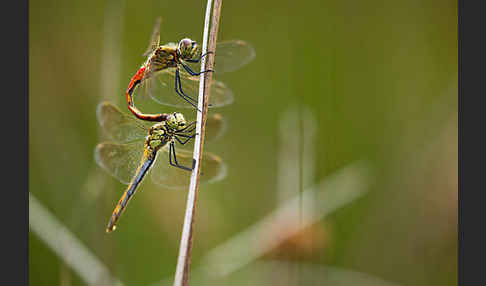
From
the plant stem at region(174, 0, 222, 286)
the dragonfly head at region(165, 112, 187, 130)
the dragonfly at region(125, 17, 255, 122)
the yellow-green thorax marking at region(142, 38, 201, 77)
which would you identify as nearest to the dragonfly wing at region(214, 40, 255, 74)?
the dragonfly at region(125, 17, 255, 122)

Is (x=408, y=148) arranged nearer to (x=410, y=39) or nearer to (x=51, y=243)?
(x=410, y=39)

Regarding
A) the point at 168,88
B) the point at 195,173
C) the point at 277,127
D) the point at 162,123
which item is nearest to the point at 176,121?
the point at 162,123

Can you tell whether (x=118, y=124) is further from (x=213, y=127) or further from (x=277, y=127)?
(x=277, y=127)

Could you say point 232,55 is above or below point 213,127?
above

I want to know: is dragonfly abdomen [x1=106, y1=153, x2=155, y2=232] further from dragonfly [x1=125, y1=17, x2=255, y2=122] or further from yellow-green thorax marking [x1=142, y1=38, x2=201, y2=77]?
yellow-green thorax marking [x1=142, y1=38, x2=201, y2=77]

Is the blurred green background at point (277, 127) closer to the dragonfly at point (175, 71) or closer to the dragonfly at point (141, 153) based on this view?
the dragonfly at point (141, 153)

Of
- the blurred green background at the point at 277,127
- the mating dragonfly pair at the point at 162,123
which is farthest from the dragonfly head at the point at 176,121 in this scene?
the blurred green background at the point at 277,127

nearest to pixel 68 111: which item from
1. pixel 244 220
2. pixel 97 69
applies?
pixel 97 69
